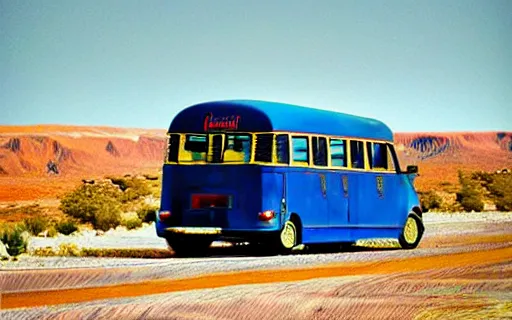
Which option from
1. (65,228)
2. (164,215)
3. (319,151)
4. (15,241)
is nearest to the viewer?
(164,215)

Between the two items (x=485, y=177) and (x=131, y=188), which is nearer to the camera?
(x=131, y=188)

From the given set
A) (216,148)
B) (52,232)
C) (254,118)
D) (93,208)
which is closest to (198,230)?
(216,148)

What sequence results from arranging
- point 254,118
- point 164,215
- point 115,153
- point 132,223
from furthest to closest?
point 115,153
point 132,223
point 164,215
point 254,118

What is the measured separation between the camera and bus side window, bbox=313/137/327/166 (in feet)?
63.6

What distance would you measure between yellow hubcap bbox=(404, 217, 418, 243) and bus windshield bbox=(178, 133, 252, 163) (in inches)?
175

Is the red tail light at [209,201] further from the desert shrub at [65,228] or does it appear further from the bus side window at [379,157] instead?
the desert shrub at [65,228]

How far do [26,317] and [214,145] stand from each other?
7.86 meters

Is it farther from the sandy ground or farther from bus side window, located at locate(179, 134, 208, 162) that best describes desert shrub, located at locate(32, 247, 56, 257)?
bus side window, located at locate(179, 134, 208, 162)

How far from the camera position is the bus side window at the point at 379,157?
21.1 metres

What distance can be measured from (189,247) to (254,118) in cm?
290

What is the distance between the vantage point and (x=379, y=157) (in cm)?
2131

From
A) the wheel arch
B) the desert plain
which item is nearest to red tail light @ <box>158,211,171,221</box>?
the desert plain

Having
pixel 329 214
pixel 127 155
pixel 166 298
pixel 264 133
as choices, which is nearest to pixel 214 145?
pixel 264 133

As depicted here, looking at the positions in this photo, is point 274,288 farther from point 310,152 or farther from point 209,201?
point 310,152
